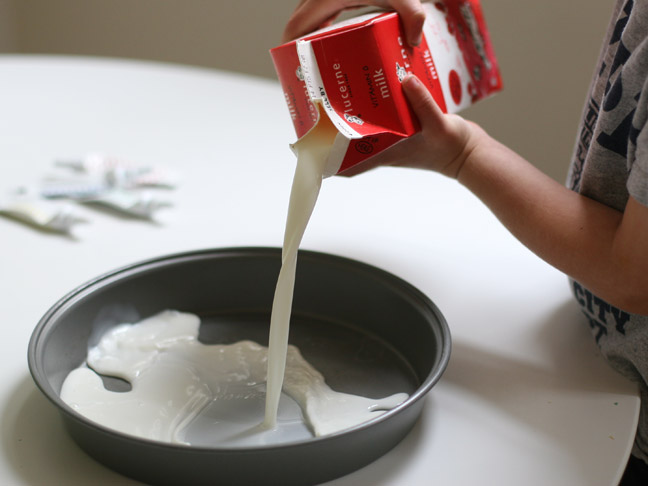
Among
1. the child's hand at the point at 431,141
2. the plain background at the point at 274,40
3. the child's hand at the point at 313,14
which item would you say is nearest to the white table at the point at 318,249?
the child's hand at the point at 431,141

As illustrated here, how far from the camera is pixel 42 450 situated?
530 mm

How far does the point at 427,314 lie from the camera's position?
65 centimetres

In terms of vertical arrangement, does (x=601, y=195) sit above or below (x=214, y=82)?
above

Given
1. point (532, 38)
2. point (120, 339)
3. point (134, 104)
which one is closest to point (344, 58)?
point (120, 339)

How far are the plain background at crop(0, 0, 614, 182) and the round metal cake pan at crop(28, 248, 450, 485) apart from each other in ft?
3.95

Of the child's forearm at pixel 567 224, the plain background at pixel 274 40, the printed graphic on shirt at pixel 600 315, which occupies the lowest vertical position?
the plain background at pixel 274 40

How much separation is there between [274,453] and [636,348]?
1.09 ft

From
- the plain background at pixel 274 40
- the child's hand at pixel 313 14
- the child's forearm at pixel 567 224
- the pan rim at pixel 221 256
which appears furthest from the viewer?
the plain background at pixel 274 40

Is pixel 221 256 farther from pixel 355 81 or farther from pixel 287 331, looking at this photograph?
pixel 355 81

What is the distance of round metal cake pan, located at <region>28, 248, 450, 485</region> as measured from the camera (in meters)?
0.48

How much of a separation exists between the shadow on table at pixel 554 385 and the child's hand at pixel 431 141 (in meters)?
0.17

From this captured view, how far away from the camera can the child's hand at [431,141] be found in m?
0.61

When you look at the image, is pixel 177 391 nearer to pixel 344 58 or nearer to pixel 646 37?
pixel 344 58

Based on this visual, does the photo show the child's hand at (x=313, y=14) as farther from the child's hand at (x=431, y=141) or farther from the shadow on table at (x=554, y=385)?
the shadow on table at (x=554, y=385)
